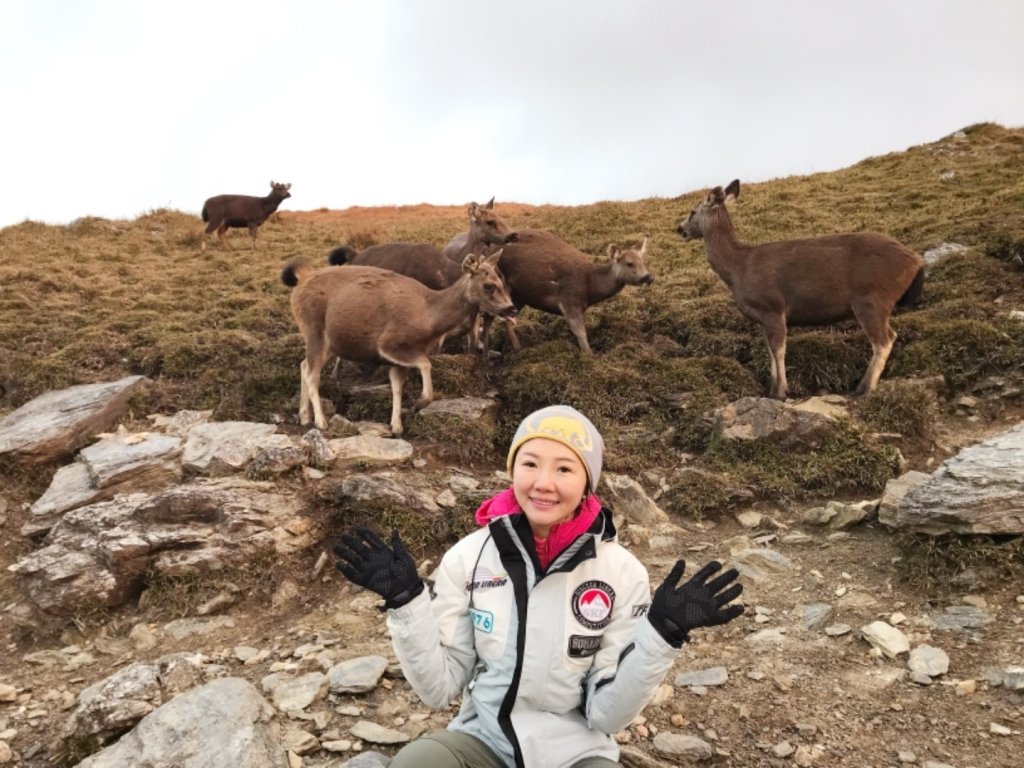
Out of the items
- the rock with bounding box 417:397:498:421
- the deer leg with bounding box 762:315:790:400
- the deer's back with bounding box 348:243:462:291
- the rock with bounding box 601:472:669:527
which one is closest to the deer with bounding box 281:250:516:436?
the rock with bounding box 417:397:498:421

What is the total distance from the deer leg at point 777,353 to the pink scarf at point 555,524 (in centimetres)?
627

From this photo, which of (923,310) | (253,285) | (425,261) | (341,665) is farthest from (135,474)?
(923,310)

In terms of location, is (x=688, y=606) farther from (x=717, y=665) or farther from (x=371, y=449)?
(x=371, y=449)

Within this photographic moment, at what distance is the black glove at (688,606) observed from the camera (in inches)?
105

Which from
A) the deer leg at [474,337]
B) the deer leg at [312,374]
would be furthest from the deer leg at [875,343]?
the deer leg at [312,374]

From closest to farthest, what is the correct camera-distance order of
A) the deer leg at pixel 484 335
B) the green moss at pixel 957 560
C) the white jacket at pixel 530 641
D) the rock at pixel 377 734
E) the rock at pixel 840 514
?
the white jacket at pixel 530 641
the rock at pixel 377 734
the green moss at pixel 957 560
the rock at pixel 840 514
the deer leg at pixel 484 335

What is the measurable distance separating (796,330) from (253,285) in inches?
390

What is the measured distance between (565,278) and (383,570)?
8313 millimetres

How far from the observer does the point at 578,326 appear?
10.5 m

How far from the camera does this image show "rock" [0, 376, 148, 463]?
7.91 meters

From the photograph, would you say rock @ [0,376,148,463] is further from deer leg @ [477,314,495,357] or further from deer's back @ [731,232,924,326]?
deer's back @ [731,232,924,326]

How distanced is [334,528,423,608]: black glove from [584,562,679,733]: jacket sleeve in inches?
31.5

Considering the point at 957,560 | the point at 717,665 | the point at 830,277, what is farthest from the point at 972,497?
the point at 830,277

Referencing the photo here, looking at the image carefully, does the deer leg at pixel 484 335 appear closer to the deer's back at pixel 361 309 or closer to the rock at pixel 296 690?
the deer's back at pixel 361 309
